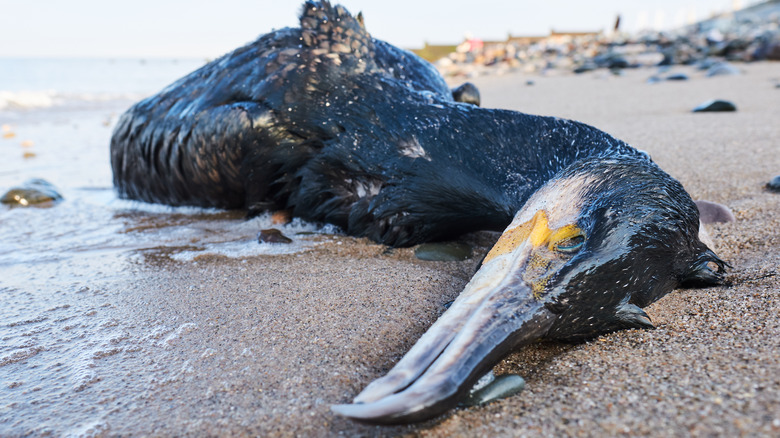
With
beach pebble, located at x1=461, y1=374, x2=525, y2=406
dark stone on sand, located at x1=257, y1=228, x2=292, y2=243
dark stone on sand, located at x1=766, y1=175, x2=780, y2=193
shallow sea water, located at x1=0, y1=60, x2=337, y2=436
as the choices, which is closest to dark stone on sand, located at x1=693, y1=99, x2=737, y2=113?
dark stone on sand, located at x1=766, y1=175, x2=780, y2=193

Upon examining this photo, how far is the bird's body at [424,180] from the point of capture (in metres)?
1.54

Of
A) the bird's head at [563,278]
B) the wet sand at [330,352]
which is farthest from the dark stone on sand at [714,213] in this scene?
the bird's head at [563,278]

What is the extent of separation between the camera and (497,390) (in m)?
1.46

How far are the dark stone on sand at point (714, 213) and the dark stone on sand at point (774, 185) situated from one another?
1.87 ft

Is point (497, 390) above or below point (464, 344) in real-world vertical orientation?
below

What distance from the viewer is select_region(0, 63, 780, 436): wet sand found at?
1346 mm

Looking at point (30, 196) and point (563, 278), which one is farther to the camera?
point (30, 196)

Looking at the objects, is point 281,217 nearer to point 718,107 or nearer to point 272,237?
point 272,237

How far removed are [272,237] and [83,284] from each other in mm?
904

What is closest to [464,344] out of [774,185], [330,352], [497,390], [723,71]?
[497,390]

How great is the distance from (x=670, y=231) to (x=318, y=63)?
2122 millimetres

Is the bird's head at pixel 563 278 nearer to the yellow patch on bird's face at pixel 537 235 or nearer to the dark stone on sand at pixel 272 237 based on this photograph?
the yellow patch on bird's face at pixel 537 235

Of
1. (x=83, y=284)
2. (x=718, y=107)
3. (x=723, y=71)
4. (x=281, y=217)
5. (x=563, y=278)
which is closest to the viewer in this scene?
(x=563, y=278)

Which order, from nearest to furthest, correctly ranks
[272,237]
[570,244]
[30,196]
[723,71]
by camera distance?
[570,244], [272,237], [30,196], [723,71]
